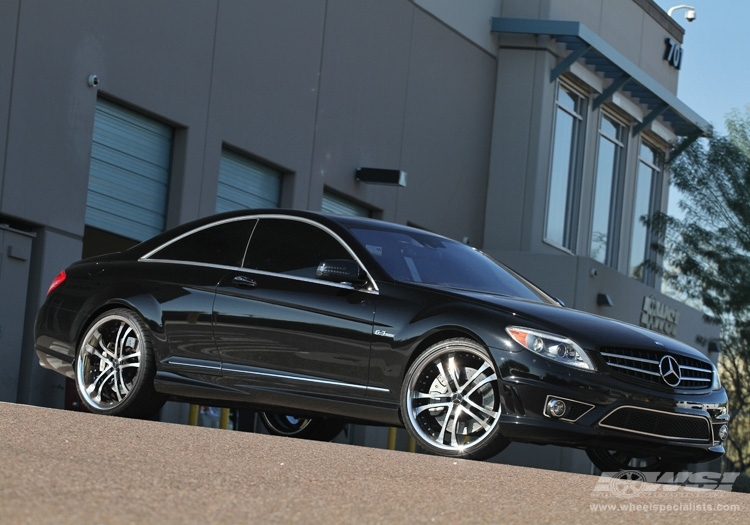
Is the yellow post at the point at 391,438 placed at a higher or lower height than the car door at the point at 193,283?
lower

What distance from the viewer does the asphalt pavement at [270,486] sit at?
4.90 metres

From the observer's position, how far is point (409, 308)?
8516 mm

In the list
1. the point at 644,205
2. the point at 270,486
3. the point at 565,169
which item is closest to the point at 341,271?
the point at 270,486

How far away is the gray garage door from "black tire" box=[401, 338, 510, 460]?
9276 mm

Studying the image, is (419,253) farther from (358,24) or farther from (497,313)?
(358,24)

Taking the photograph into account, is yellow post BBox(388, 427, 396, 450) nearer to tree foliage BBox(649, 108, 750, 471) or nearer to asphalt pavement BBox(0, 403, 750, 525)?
tree foliage BBox(649, 108, 750, 471)

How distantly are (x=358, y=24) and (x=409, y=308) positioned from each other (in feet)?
46.5

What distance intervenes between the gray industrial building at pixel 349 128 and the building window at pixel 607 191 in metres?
0.07

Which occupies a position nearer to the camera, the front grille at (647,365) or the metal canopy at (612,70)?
the front grille at (647,365)

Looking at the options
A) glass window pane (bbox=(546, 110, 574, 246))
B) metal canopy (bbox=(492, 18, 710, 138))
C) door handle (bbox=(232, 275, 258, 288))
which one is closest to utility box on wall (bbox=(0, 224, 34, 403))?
door handle (bbox=(232, 275, 258, 288))

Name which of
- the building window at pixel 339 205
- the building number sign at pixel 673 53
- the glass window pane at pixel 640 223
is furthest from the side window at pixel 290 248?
the building number sign at pixel 673 53

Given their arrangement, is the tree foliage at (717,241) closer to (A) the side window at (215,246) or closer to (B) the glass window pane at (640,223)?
(B) the glass window pane at (640,223)

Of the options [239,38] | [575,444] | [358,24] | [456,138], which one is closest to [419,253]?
[575,444]

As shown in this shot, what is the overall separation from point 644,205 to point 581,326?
24.6m
